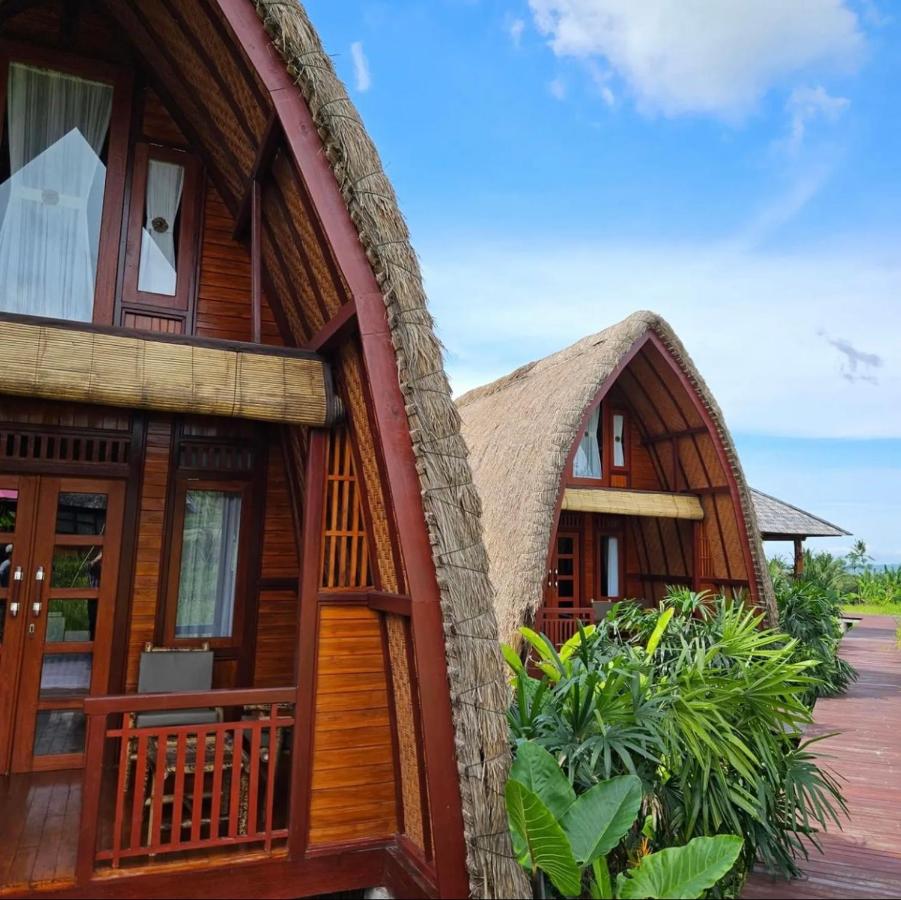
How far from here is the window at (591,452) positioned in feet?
36.9

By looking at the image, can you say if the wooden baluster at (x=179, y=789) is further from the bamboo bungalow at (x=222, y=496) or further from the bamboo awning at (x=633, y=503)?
the bamboo awning at (x=633, y=503)

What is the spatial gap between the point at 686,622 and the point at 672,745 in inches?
90.0

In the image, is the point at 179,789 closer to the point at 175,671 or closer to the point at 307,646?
the point at 307,646

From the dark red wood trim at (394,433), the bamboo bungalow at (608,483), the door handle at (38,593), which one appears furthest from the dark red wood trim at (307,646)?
the bamboo bungalow at (608,483)

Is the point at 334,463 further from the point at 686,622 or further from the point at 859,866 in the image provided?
the point at 859,866

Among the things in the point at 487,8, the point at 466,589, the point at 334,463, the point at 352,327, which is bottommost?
the point at 466,589

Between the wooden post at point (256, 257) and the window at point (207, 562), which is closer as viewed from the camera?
the wooden post at point (256, 257)

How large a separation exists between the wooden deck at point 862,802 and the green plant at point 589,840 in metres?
1.26

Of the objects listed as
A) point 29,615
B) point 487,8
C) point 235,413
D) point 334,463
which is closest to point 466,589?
point 334,463

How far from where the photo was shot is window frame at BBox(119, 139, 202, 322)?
211 inches

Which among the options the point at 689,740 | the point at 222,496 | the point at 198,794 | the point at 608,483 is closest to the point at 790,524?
the point at 608,483

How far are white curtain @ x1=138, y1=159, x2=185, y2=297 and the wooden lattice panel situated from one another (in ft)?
7.04

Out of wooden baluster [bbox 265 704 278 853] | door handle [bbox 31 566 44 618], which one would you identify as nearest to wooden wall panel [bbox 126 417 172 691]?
door handle [bbox 31 566 44 618]

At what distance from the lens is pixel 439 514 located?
11.4ft
